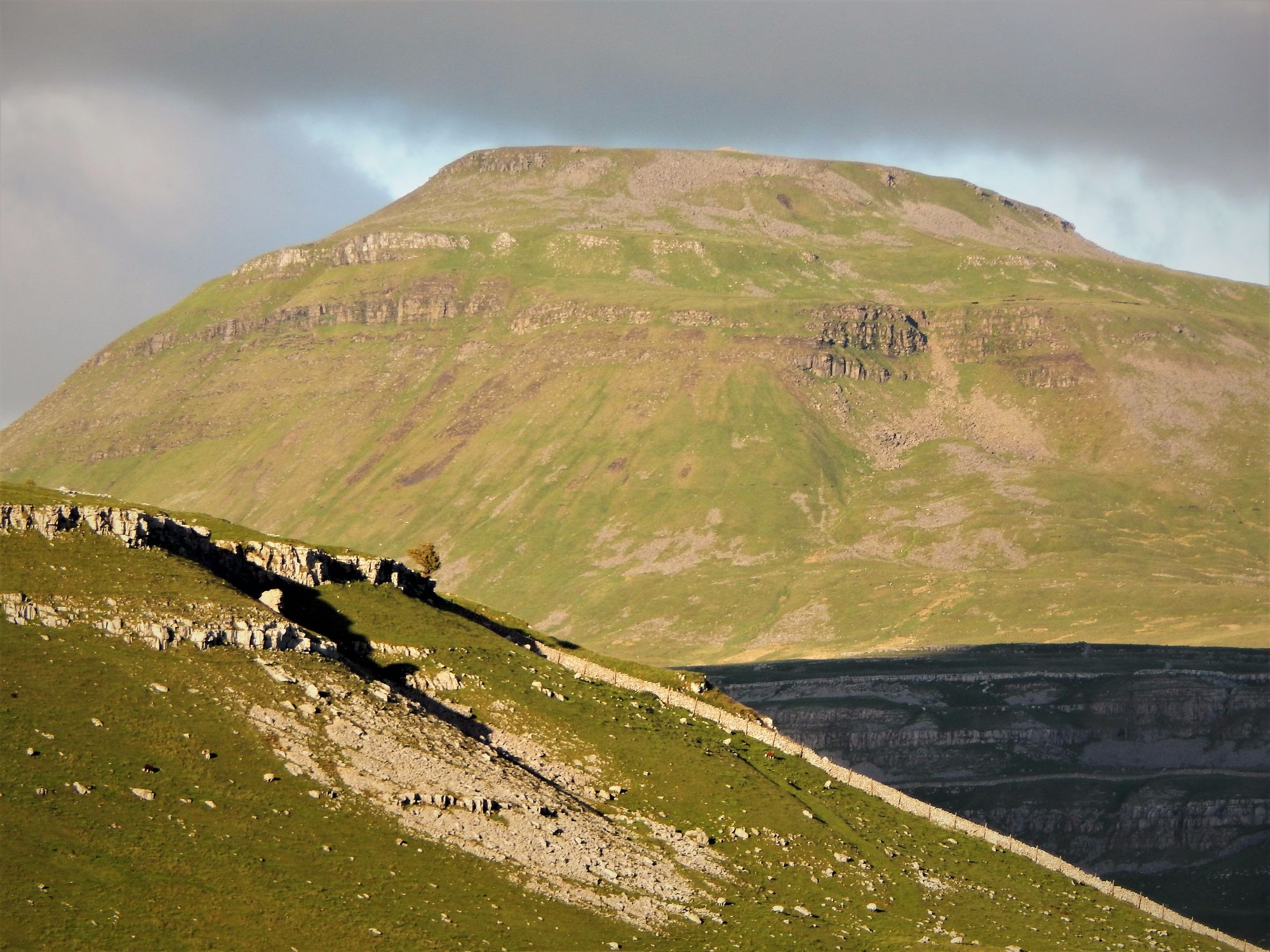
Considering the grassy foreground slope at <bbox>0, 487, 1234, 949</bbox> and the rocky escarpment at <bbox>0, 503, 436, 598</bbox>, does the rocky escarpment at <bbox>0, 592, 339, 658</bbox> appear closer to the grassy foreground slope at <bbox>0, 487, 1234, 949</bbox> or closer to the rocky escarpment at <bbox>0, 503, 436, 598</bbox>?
the grassy foreground slope at <bbox>0, 487, 1234, 949</bbox>

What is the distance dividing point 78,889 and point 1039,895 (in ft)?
198

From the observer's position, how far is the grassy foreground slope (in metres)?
63.6

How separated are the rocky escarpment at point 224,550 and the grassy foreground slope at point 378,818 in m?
1.52

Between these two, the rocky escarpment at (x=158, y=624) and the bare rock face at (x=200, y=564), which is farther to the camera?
the bare rock face at (x=200, y=564)

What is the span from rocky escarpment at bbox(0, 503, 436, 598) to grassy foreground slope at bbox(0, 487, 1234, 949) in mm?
1516

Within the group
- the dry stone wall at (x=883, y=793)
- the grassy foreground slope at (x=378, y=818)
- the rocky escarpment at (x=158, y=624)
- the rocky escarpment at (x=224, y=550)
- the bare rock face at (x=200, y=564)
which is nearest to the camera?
the grassy foreground slope at (x=378, y=818)

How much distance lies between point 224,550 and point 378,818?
3095cm

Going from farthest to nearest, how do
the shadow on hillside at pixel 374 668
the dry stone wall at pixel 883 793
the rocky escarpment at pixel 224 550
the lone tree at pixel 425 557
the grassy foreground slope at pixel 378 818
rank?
the lone tree at pixel 425 557 < the dry stone wall at pixel 883 793 < the shadow on hillside at pixel 374 668 < the rocky escarpment at pixel 224 550 < the grassy foreground slope at pixel 378 818

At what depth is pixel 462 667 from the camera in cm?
9938

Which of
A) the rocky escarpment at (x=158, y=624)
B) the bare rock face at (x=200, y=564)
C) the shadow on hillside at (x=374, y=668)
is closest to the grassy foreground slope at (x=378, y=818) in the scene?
the shadow on hillside at (x=374, y=668)

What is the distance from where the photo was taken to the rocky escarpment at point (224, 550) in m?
86.8

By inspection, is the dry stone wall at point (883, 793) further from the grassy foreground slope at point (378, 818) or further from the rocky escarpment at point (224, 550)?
the rocky escarpment at point (224, 550)

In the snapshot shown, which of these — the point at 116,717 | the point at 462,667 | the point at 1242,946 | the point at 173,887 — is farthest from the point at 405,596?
the point at 1242,946

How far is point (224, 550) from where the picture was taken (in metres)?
100
